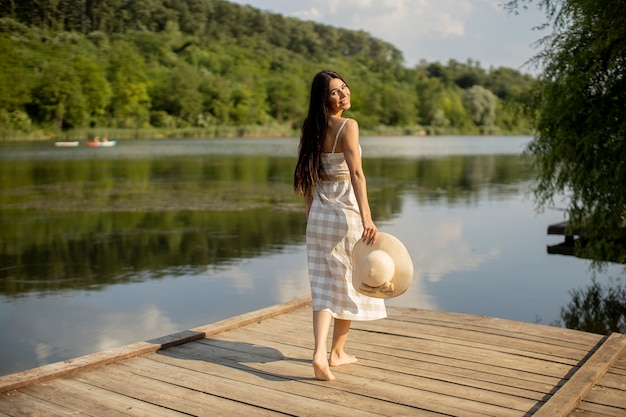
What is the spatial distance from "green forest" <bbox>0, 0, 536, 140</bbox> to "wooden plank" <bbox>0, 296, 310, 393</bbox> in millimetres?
68258

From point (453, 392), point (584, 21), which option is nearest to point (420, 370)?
point (453, 392)

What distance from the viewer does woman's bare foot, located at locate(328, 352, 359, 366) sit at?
14.0 ft

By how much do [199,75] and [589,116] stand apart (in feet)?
336

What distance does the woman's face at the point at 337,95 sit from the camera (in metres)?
4.13

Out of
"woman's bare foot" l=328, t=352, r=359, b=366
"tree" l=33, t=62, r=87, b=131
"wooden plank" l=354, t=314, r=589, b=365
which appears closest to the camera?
"woman's bare foot" l=328, t=352, r=359, b=366

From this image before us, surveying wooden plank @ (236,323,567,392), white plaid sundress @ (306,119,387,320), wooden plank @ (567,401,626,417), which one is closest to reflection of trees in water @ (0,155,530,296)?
wooden plank @ (236,323,567,392)

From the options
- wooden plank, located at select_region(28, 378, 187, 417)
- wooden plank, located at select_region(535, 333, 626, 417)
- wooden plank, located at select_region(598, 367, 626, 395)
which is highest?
wooden plank, located at select_region(535, 333, 626, 417)

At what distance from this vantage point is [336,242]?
4.18 m

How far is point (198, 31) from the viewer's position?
132 metres

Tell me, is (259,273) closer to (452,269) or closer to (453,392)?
(452,269)

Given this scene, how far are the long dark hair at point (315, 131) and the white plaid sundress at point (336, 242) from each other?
0.06m

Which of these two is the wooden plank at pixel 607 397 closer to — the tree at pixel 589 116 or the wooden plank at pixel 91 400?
the wooden plank at pixel 91 400

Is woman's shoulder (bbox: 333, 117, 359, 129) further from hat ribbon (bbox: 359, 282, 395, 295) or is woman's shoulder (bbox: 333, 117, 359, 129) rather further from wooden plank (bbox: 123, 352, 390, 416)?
wooden plank (bbox: 123, 352, 390, 416)

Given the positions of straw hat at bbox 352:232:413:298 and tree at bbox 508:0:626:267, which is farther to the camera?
tree at bbox 508:0:626:267
